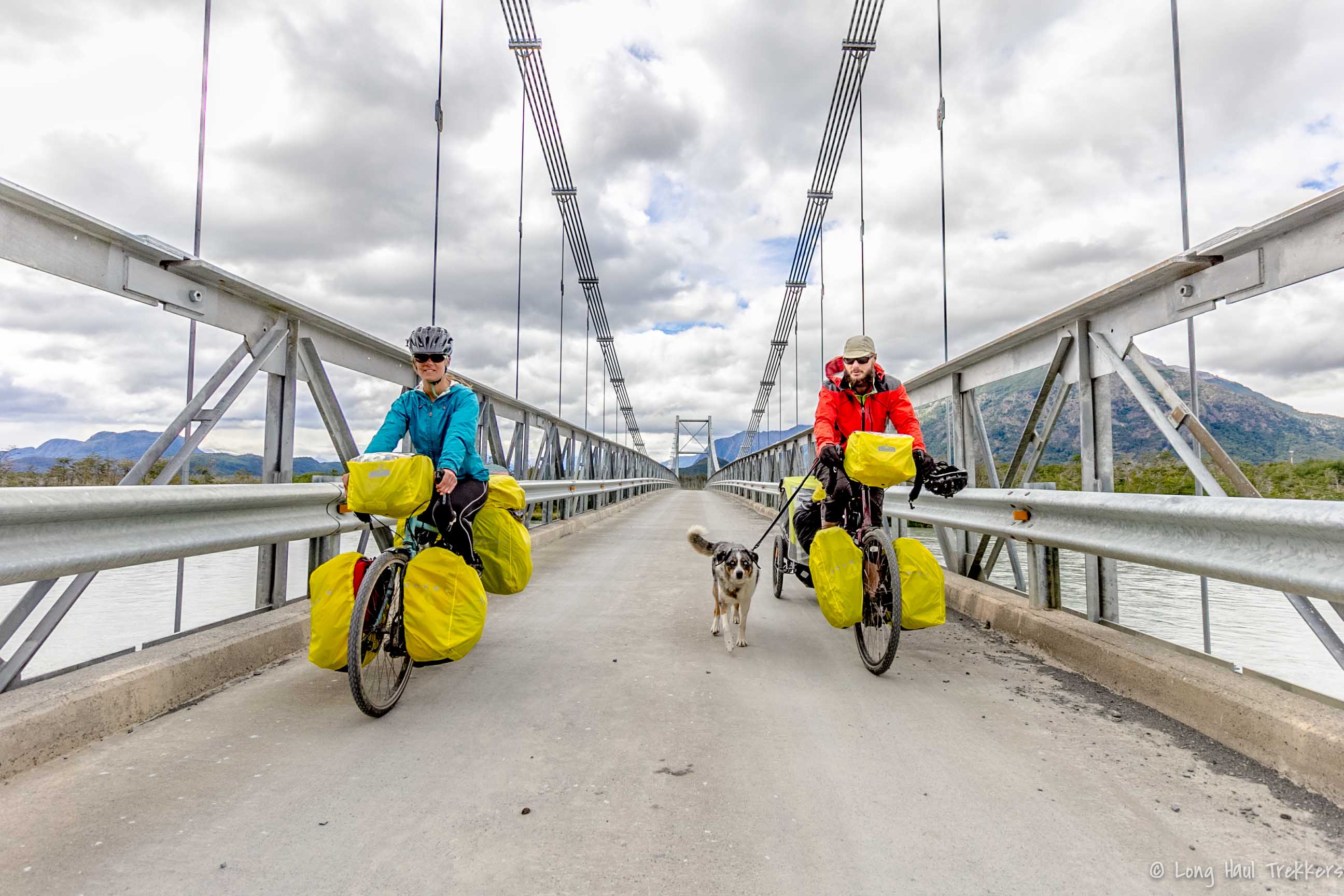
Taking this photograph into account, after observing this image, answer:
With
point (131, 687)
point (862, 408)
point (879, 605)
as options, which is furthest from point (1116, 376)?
point (131, 687)

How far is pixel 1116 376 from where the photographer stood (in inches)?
165

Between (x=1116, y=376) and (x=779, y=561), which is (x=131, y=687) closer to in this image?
(x=779, y=561)

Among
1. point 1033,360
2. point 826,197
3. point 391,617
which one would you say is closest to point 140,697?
point 391,617

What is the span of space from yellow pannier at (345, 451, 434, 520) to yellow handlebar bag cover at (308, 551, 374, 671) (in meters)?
0.27

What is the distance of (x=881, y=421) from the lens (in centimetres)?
418

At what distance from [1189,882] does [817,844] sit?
2.78 feet

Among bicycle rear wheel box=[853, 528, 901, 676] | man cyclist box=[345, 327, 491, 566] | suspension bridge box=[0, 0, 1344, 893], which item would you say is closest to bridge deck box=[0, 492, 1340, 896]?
suspension bridge box=[0, 0, 1344, 893]

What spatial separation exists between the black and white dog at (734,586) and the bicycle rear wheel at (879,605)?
653 mm

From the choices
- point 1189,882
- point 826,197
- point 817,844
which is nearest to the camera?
point 1189,882

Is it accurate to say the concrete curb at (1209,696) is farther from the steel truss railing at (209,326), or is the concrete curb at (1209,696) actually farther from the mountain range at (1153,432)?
the steel truss railing at (209,326)

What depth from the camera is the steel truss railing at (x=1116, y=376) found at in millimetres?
2568

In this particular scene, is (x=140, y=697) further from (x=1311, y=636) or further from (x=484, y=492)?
(x=1311, y=636)

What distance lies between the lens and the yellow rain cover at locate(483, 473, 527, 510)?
3.81 meters

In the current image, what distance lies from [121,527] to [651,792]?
2091 millimetres
